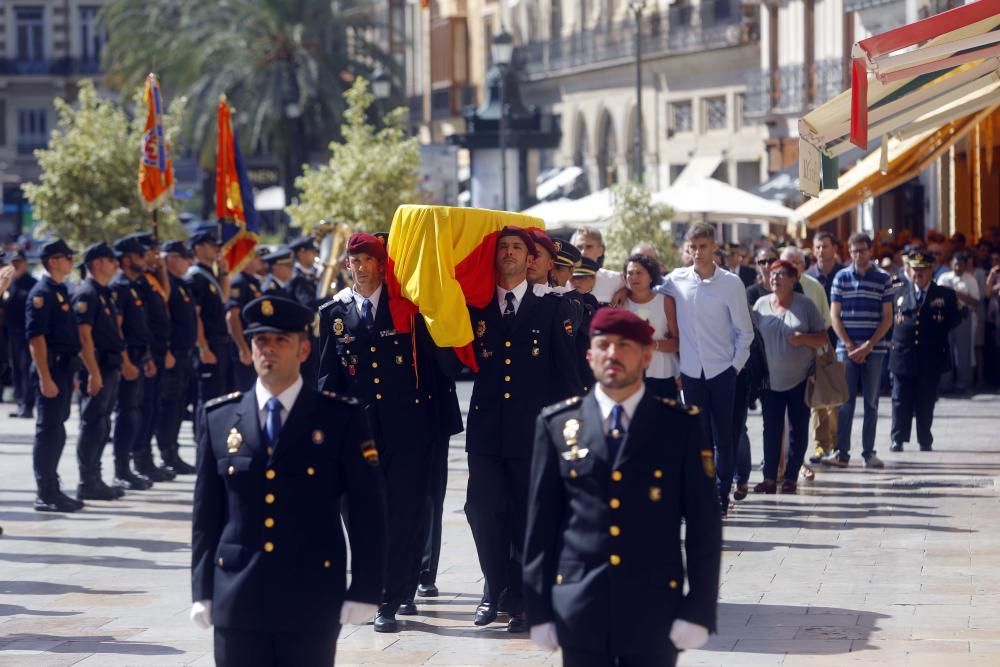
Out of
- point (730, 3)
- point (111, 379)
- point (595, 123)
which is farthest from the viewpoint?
point (595, 123)

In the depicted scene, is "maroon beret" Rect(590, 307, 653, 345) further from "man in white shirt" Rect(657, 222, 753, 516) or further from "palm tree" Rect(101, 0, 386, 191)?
"palm tree" Rect(101, 0, 386, 191)

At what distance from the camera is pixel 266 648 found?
18.6 ft

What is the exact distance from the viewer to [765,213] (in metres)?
24.6

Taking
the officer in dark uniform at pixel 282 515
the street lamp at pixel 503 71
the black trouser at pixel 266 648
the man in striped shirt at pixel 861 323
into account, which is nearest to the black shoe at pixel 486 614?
the officer in dark uniform at pixel 282 515

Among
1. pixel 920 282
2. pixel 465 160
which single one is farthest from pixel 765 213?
pixel 465 160

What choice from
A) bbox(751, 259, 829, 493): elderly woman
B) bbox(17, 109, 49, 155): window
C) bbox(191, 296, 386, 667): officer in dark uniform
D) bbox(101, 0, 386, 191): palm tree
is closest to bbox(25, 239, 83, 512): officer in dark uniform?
bbox(751, 259, 829, 493): elderly woman

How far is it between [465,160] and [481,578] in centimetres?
5350

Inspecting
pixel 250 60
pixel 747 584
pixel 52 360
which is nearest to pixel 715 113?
pixel 250 60

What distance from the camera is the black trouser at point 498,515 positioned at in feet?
28.6

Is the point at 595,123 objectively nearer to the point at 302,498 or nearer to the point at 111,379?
the point at 111,379

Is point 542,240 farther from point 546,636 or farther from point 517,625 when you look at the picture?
point 546,636

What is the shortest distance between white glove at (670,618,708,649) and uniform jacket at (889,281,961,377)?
11.2 m

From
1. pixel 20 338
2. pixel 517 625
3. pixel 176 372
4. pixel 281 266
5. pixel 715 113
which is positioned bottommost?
pixel 517 625

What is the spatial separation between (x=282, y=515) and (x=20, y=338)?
1701cm
